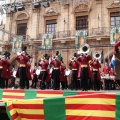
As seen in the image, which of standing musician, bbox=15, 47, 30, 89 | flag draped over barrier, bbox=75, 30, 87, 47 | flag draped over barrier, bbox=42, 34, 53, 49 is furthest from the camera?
flag draped over barrier, bbox=42, 34, 53, 49

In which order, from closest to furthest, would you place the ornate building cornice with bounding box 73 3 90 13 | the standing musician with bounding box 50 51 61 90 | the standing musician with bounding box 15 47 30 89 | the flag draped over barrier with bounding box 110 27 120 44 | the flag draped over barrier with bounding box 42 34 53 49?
1. the standing musician with bounding box 15 47 30 89
2. the standing musician with bounding box 50 51 61 90
3. the flag draped over barrier with bounding box 110 27 120 44
4. the flag draped over barrier with bounding box 42 34 53 49
5. the ornate building cornice with bounding box 73 3 90 13

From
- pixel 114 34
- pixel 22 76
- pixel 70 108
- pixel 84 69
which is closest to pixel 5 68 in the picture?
pixel 22 76

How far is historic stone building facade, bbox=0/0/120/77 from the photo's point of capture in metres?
19.0

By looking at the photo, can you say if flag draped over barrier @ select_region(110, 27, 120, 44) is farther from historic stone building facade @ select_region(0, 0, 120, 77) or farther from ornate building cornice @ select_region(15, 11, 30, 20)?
ornate building cornice @ select_region(15, 11, 30, 20)

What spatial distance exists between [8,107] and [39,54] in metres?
18.3

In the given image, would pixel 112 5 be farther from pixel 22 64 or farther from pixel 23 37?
pixel 22 64

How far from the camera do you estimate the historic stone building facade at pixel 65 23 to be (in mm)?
18953

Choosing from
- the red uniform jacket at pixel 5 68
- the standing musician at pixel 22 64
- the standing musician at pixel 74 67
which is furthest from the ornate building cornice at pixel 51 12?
the standing musician at pixel 22 64

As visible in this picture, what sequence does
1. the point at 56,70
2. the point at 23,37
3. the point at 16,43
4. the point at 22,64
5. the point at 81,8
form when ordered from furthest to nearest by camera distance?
the point at 23,37, the point at 16,43, the point at 81,8, the point at 56,70, the point at 22,64

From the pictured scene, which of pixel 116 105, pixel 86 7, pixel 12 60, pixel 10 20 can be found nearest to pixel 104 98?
pixel 116 105

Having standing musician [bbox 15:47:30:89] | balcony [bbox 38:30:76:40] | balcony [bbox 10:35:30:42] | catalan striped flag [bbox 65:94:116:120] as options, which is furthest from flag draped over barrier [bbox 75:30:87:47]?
catalan striped flag [bbox 65:94:116:120]

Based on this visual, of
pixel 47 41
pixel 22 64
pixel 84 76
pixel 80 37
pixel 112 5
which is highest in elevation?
pixel 112 5

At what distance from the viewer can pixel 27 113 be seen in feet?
8.77

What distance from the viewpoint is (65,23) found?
67.5 feet
